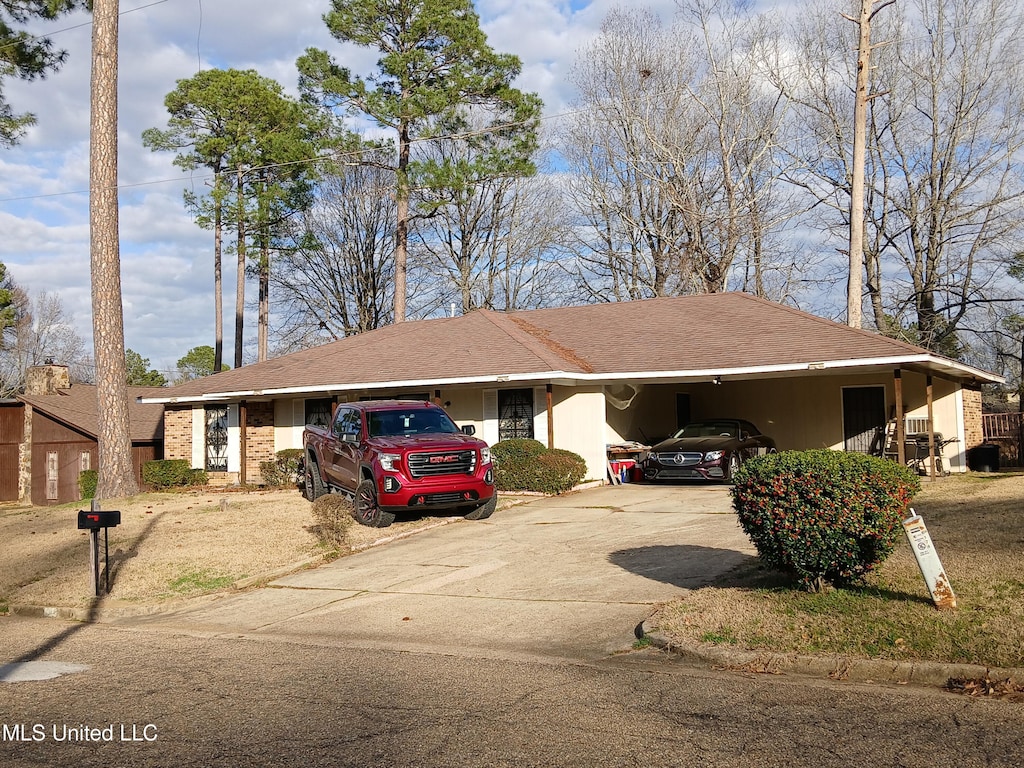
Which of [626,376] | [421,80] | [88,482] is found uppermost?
[421,80]

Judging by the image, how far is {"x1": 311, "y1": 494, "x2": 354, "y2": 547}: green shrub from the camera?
44.0ft

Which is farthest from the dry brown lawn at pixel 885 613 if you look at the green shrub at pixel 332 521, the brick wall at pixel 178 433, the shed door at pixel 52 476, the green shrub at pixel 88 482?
the shed door at pixel 52 476

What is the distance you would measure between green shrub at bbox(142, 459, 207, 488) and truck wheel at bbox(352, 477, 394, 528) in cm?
1343

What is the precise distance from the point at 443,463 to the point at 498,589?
4527 millimetres

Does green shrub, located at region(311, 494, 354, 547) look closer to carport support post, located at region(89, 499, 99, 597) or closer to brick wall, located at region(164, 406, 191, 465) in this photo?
carport support post, located at region(89, 499, 99, 597)

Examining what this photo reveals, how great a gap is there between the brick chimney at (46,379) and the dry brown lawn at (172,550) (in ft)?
71.4

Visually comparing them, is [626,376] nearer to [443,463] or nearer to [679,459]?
[679,459]

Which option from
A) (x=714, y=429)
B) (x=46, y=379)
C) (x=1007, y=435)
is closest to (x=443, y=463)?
(x=714, y=429)

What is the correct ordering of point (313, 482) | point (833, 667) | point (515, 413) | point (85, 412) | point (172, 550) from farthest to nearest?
point (85, 412)
point (515, 413)
point (313, 482)
point (172, 550)
point (833, 667)

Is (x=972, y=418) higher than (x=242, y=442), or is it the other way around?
(x=972, y=418)

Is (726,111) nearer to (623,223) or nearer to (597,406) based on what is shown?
(623,223)

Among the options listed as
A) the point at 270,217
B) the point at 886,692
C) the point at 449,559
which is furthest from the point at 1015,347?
the point at 886,692

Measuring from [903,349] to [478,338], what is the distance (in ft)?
34.8

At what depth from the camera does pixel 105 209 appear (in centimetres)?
1989
